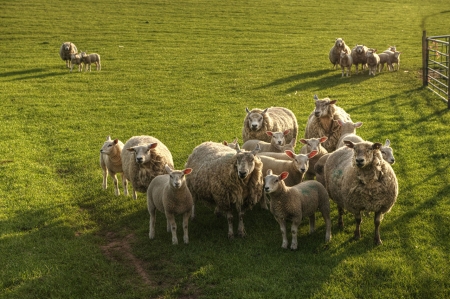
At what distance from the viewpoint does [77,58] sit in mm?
27156

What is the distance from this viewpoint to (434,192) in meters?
10.2

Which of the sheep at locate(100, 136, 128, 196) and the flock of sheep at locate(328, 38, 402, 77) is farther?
the flock of sheep at locate(328, 38, 402, 77)

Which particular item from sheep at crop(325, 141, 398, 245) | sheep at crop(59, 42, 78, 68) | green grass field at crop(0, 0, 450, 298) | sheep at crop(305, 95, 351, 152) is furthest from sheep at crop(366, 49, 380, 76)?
sheep at crop(325, 141, 398, 245)

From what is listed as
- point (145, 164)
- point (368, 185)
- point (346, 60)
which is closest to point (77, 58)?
point (346, 60)

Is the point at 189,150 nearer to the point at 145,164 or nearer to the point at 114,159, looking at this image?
the point at 114,159

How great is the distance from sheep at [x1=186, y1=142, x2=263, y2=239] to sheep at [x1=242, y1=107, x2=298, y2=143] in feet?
10.3

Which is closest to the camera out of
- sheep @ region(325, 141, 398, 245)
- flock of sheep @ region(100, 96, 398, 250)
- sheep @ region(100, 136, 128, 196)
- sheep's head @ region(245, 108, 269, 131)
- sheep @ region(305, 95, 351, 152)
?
sheep @ region(325, 141, 398, 245)

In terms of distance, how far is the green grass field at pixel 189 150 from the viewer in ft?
24.5

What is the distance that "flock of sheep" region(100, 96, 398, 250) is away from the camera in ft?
26.9

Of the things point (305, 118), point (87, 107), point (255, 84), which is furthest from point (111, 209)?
point (255, 84)

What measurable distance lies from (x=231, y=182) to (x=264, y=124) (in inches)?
157

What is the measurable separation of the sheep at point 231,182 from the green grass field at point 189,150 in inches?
18.0

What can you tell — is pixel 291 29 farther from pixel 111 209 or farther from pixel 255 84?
pixel 111 209

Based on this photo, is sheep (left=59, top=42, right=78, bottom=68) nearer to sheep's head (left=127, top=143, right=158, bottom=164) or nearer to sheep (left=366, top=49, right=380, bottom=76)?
sheep (left=366, top=49, right=380, bottom=76)
